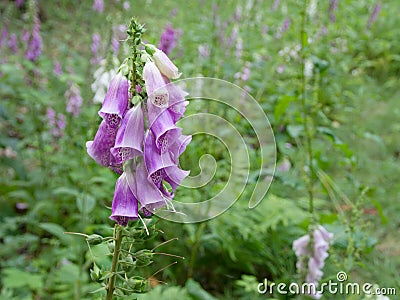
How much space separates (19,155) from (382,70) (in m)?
5.55

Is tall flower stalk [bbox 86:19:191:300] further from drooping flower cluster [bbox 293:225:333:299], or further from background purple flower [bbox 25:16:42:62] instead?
background purple flower [bbox 25:16:42:62]

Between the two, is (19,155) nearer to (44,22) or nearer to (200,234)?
(200,234)

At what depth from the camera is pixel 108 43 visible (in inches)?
98.7

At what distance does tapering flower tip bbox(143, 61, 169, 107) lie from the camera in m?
1.12

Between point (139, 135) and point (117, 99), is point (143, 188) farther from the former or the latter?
point (117, 99)

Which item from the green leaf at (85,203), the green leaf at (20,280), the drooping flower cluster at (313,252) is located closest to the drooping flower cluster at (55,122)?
the green leaf at (85,203)

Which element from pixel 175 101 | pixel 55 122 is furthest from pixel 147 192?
pixel 55 122

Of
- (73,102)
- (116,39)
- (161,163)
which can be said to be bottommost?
(161,163)

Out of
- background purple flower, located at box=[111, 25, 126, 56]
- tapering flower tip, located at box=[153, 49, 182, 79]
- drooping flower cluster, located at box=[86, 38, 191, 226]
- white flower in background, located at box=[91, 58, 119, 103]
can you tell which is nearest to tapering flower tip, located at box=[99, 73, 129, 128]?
drooping flower cluster, located at box=[86, 38, 191, 226]

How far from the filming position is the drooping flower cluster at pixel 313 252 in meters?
2.20

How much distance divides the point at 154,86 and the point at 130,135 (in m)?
0.14

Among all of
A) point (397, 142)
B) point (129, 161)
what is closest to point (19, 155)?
point (129, 161)

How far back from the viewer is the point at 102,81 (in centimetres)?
259

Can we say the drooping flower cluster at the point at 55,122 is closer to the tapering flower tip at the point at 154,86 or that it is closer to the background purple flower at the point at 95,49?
the background purple flower at the point at 95,49
